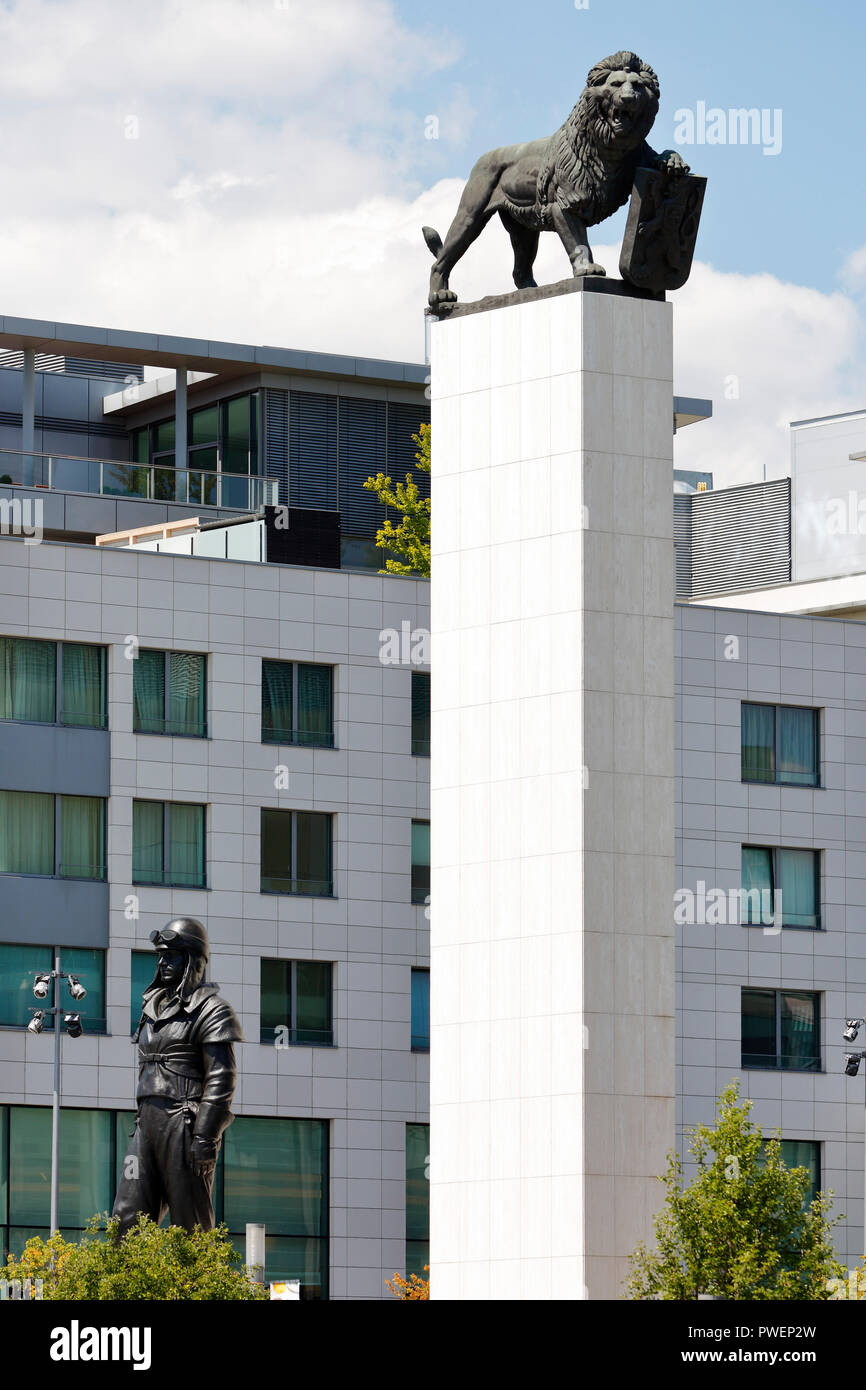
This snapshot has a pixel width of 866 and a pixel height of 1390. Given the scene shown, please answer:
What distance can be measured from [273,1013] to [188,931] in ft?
63.4

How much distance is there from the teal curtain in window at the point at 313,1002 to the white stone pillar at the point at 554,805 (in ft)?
82.6

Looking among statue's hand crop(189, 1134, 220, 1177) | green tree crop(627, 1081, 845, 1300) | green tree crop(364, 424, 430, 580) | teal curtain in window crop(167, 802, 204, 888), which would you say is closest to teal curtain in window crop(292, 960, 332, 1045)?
teal curtain in window crop(167, 802, 204, 888)

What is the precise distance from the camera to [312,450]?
76.9m

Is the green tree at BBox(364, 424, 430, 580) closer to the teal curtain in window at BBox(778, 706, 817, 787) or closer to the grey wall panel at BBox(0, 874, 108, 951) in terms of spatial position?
the teal curtain in window at BBox(778, 706, 817, 787)

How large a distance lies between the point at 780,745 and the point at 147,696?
48.1 feet

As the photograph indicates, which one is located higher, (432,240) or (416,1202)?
(432,240)

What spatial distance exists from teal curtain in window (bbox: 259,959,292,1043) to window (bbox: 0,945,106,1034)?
11.6 feet

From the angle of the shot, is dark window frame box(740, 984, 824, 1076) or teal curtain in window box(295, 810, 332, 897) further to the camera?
dark window frame box(740, 984, 824, 1076)

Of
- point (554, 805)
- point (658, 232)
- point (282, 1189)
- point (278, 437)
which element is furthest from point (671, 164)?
point (278, 437)

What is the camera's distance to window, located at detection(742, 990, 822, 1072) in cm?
6400

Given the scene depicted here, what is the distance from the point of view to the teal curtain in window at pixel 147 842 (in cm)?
5947

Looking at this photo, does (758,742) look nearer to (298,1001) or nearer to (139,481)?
(298,1001)

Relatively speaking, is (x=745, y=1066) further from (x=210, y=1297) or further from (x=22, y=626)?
(x=210, y=1297)

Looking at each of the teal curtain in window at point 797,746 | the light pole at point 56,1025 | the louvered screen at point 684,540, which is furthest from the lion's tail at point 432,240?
the louvered screen at point 684,540
